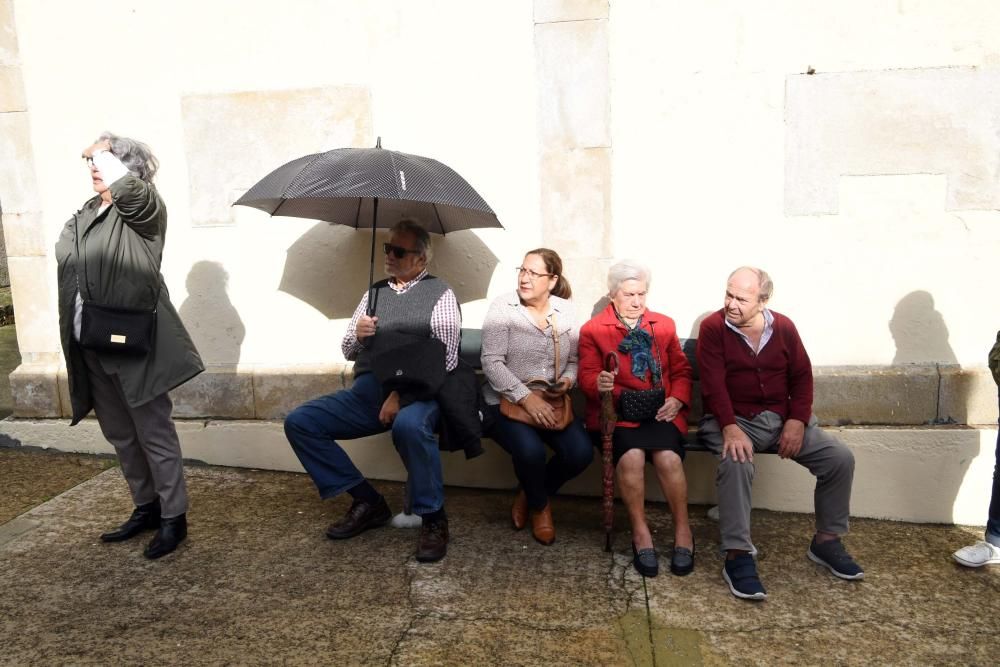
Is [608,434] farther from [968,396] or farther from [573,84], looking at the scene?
[968,396]

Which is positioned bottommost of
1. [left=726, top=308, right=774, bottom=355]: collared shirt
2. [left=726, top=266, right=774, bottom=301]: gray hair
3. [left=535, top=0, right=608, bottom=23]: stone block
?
[left=726, top=308, right=774, bottom=355]: collared shirt

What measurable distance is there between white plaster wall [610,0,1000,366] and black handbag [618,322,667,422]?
0.68 metres

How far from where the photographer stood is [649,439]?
11.2ft

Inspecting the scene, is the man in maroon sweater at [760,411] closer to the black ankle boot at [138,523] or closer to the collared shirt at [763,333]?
the collared shirt at [763,333]

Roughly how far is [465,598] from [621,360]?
3.76 feet

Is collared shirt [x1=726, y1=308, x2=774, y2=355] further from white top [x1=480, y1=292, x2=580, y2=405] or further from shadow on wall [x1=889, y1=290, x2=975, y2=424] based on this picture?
shadow on wall [x1=889, y1=290, x2=975, y2=424]

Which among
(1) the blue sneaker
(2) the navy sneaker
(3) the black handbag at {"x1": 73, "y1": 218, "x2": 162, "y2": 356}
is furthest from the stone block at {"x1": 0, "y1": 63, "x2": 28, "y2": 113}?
(2) the navy sneaker

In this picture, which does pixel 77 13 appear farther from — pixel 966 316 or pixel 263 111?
pixel 966 316

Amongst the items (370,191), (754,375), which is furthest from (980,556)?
(370,191)

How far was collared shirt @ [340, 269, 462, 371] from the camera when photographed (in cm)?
363

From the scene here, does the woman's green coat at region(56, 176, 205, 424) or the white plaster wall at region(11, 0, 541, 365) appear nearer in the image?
the woman's green coat at region(56, 176, 205, 424)

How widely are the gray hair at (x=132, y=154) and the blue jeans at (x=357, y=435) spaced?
3.81 feet

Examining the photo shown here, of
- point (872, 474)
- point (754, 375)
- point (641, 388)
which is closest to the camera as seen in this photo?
point (754, 375)

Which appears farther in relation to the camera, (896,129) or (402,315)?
(896,129)
